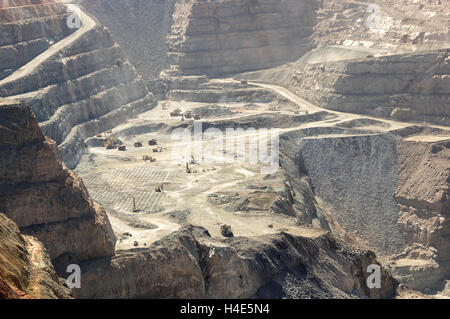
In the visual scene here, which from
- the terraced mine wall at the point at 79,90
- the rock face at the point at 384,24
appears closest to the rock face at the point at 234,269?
the terraced mine wall at the point at 79,90

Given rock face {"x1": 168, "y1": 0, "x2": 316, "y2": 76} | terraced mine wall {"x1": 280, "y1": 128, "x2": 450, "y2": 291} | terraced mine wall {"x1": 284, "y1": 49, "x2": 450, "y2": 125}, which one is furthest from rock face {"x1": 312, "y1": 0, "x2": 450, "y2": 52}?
terraced mine wall {"x1": 280, "y1": 128, "x2": 450, "y2": 291}

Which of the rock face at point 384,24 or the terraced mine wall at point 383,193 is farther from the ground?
the rock face at point 384,24

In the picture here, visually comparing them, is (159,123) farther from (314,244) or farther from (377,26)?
(314,244)

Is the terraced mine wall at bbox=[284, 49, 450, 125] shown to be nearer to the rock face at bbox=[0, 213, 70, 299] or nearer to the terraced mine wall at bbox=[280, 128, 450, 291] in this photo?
the terraced mine wall at bbox=[280, 128, 450, 291]

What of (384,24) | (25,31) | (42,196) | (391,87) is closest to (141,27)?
(25,31)

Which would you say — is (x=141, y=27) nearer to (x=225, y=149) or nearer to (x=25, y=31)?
(x=25, y=31)

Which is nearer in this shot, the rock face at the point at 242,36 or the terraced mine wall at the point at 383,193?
the terraced mine wall at the point at 383,193

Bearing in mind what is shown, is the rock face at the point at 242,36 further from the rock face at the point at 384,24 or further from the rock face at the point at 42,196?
the rock face at the point at 42,196
